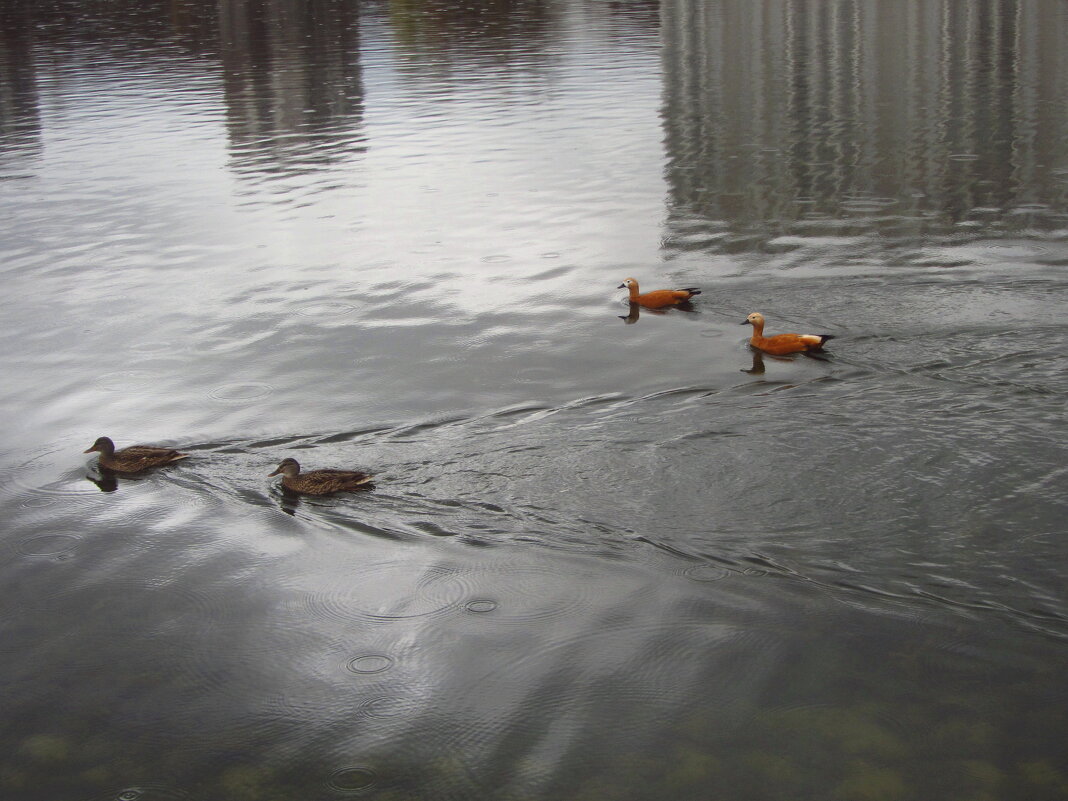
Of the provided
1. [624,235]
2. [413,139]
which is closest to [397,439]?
[624,235]

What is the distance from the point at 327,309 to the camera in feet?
55.7

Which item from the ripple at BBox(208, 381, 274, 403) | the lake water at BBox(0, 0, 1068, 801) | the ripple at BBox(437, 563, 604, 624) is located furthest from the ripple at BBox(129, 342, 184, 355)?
the ripple at BBox(437, 563, 604, 624)

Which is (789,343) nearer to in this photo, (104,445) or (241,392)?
(241,392)

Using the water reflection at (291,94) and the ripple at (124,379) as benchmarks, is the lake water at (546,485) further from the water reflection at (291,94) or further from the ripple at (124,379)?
the water reflection at (291,94)

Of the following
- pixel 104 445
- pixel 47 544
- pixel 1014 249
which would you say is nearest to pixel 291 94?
pixel 1014 249

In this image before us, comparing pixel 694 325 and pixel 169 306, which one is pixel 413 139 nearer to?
pixel 169 306

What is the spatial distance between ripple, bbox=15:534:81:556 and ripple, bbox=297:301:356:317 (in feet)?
22.4

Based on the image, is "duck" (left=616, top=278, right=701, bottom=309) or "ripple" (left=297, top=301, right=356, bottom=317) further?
"ripple" (left=297, top=301, right=356, bottom=317)

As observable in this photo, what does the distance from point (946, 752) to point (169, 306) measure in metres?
13.4

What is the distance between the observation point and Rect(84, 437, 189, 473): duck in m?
11.3

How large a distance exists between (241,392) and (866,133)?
2023 cm

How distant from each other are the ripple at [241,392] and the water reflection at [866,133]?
8.19 metres

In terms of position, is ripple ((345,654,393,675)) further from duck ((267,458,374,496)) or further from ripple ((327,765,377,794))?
duck ((267,458,374,496))

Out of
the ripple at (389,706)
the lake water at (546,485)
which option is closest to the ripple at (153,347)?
the lake water at (546,485)
